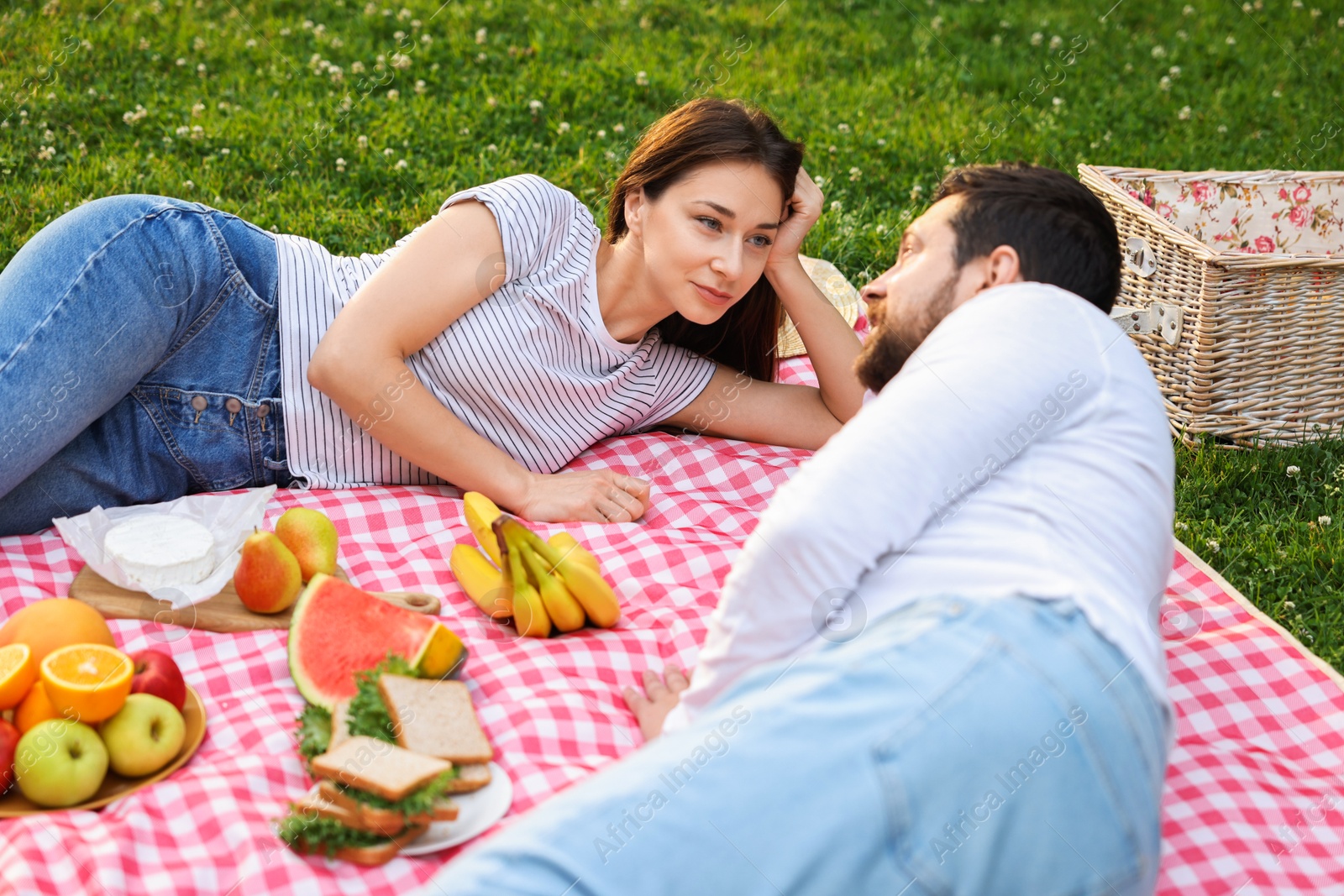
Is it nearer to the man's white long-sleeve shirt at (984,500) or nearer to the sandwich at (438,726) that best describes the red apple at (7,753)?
the sandwich at (438,726)

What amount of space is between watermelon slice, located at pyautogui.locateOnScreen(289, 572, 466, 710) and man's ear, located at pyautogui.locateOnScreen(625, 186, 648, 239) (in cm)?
137

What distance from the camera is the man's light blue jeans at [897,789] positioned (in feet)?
5.53

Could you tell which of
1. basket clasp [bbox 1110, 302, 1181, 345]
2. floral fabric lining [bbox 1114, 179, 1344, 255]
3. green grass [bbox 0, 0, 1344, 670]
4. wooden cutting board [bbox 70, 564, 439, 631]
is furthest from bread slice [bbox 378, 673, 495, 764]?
floral fabric lining [bbox 1114, 179, 1344, 255]

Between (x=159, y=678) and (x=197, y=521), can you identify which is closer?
(x=159, y=678)

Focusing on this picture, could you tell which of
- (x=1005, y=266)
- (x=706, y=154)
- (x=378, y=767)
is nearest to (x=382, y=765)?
(x=378, y=767)

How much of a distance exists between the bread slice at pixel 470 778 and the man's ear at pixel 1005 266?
137cm

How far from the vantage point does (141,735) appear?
2.29m

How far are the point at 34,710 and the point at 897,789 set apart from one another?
164 centimetres

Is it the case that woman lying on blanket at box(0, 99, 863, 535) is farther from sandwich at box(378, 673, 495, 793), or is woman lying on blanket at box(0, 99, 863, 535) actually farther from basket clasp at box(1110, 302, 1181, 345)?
basket clasp at box(1110, 302, 1181, 345)

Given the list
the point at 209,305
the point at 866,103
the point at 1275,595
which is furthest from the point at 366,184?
the point at 1275,595

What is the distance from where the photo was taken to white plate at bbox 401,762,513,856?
216cm

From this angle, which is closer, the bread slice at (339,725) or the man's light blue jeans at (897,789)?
the man's light blue jeans at (897,789)

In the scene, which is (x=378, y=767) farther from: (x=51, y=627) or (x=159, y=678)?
(x=51, y=627)

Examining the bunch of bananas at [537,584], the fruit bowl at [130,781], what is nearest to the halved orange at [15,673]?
the fruit bowl at [130,781]
